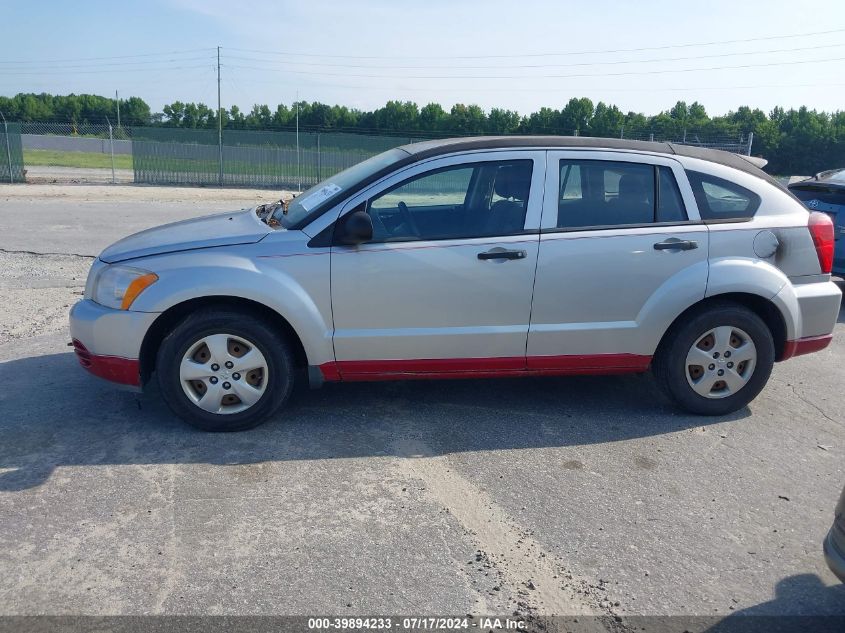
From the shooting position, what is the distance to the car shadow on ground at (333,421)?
4418mm

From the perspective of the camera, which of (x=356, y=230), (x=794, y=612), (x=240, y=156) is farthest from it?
(x=240, y=156)

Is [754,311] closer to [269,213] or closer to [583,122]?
[269,213]

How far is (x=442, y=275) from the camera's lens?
4.67m

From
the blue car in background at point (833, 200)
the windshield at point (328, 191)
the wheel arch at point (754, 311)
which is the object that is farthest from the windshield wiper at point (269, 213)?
the blue car in background at point (833, 200)

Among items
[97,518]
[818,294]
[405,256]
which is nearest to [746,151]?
[818,294]

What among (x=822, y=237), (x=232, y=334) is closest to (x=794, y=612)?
(x=822, y=237)

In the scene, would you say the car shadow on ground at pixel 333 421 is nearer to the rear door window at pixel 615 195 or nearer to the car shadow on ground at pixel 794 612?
the rear door window at pixel 615 195

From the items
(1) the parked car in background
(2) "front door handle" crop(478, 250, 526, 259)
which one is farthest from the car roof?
(1) the parked car in background

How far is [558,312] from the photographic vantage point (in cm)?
484

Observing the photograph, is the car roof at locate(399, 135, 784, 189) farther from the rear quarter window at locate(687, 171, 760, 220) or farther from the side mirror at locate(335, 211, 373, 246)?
the side mirror at locate(335, 211, 373, 246)

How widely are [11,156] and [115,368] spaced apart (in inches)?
958

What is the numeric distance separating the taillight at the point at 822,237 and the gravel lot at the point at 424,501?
1.09 m

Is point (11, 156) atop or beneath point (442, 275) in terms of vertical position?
beneath

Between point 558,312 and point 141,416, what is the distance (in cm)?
279
